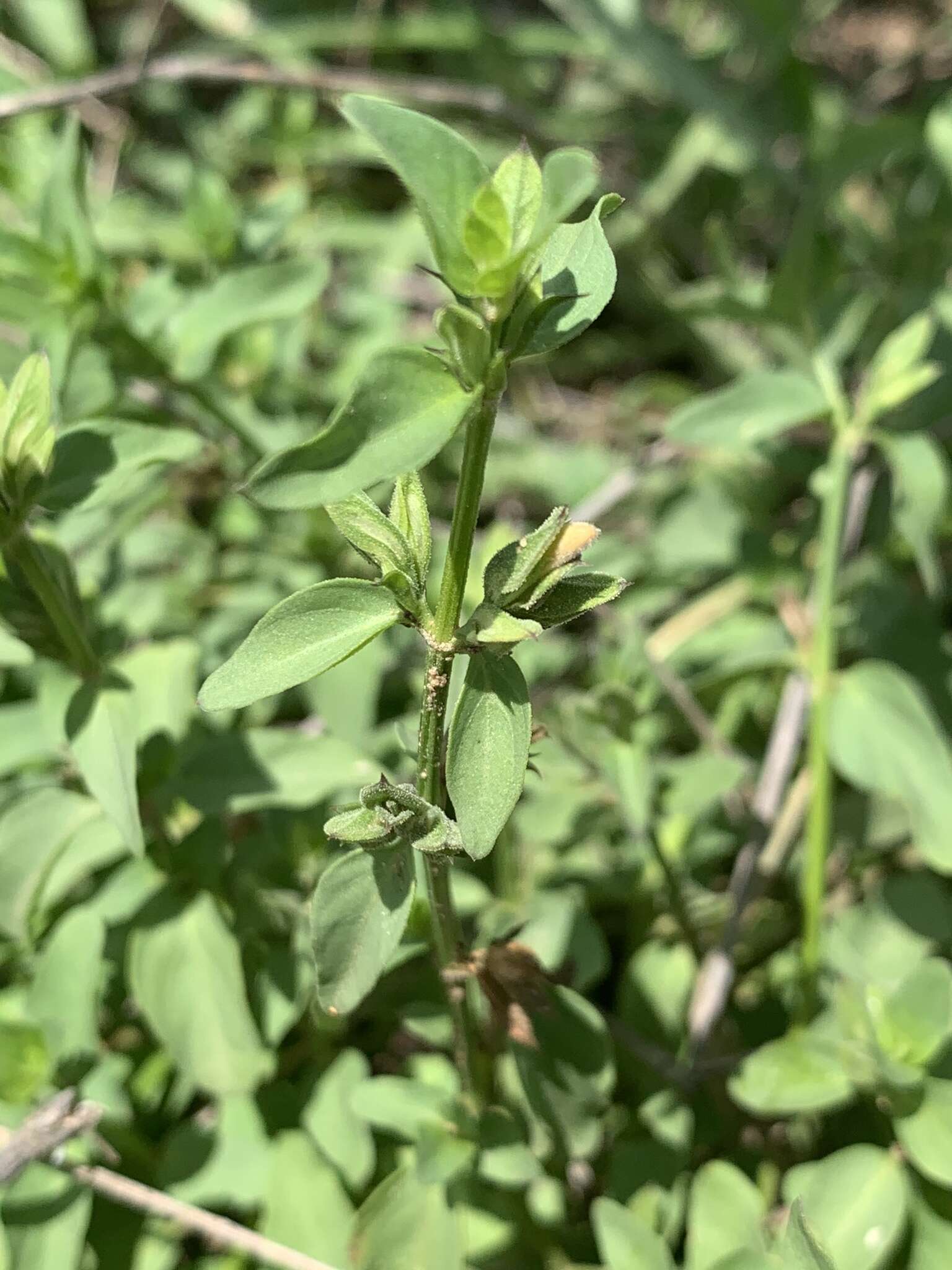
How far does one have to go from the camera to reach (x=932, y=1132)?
1557 millimetres

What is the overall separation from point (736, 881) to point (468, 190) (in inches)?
57.3

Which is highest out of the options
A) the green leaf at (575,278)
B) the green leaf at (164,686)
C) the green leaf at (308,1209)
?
the green leaf at (575,278)

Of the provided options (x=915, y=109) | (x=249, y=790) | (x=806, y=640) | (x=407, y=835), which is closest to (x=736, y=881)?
(x=806, y=640)

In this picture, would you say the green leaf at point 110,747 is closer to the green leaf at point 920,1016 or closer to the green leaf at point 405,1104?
the green leaf at point 405,1104

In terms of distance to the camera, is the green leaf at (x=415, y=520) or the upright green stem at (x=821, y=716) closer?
the green leaf at (x=415, y=520)

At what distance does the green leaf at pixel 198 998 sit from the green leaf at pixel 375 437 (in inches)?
40.2

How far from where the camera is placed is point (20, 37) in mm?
3914

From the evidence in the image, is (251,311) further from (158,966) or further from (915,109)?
(915,109)

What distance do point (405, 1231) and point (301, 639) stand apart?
0.93 m

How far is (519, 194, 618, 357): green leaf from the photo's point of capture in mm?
1001

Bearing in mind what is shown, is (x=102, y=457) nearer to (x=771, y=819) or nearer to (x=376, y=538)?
(x=376, y=538)

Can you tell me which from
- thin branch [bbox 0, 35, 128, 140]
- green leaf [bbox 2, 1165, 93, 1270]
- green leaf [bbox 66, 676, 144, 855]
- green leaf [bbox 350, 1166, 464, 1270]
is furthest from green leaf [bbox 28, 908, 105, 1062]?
thin branch [bbox 0, 35, 128, 140]

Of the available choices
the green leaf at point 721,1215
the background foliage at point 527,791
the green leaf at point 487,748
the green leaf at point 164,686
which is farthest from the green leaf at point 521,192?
the green leaf at point 721,1215

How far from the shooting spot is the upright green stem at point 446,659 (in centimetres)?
102
